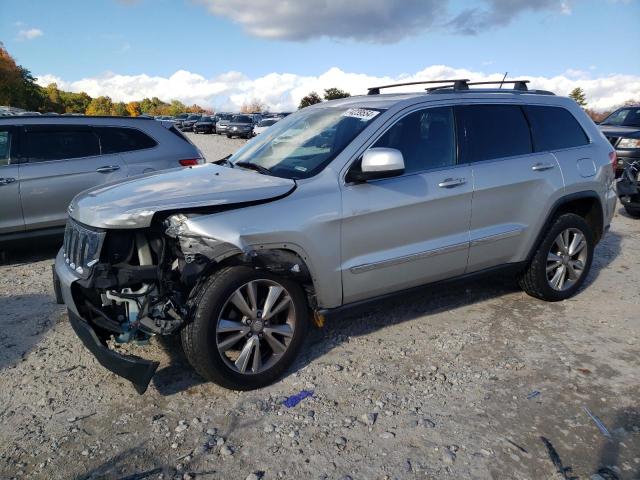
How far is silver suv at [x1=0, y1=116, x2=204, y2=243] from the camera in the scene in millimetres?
5590

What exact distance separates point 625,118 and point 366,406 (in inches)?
456

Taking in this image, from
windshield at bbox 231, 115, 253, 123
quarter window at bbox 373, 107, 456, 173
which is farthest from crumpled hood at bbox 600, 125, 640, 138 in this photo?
windshield at bbox 231, 115, 253, 123

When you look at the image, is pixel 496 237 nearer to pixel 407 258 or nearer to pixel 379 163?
A: pixel 407 258

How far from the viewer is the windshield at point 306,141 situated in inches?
141

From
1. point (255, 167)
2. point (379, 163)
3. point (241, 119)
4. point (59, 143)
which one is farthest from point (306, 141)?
point (241, 119)

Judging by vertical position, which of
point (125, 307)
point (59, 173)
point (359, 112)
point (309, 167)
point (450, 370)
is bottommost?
point (450, 370)

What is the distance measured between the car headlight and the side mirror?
8845mm

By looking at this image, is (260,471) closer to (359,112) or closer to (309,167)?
(309,167)

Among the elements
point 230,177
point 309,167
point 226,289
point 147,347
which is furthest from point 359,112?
point 147,347

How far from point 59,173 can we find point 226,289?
378 cm

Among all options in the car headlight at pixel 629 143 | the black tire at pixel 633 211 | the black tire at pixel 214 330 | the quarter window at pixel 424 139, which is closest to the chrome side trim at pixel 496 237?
the quarter window at pixel 424 139

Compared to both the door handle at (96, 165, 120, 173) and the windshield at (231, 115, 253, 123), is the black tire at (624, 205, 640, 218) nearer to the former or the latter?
the door handle at (96, 165, 120, 173)

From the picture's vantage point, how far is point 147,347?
12.4 feet

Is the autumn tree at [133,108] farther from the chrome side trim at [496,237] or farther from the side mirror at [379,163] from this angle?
the side mirror at [379,163]
